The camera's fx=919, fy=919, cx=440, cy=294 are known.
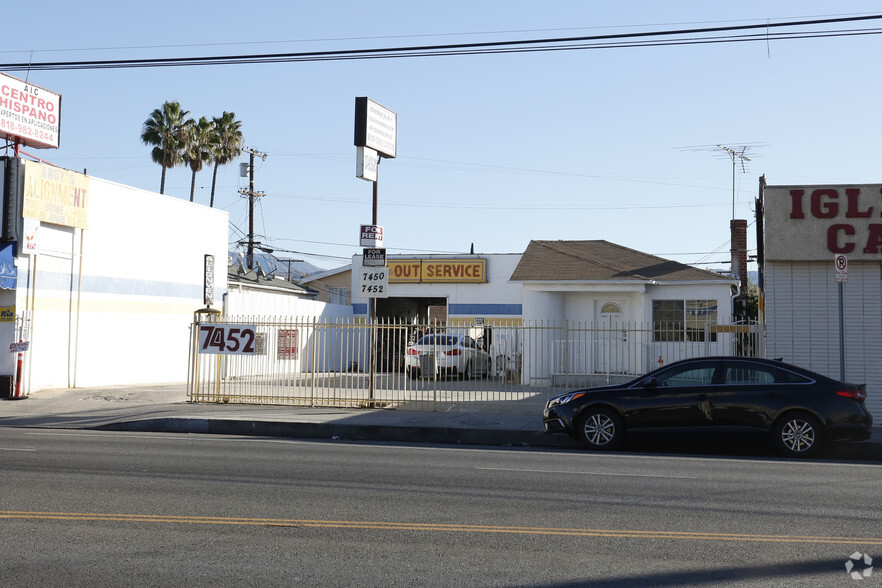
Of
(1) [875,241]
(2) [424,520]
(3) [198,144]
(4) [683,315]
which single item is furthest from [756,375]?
(3) [198,144]

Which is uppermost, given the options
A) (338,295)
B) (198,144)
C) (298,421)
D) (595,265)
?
(198,144)

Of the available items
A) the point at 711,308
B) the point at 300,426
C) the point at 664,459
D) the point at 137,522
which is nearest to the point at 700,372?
the point at 664,459

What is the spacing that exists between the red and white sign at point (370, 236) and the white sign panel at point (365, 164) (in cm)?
121

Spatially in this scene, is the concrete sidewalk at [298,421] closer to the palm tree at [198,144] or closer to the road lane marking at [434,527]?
the road lane marking at [434,527]

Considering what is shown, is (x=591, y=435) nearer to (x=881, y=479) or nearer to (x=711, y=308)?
(x=881, y=479)

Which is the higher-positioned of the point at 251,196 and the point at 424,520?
the point at 251,196

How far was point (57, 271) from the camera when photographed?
22.4 m

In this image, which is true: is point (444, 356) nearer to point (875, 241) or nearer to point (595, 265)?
point (595, 265)

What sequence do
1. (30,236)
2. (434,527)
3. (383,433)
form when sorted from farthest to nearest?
(30,236) → (383,433) → (434,527)

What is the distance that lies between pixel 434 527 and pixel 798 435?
785 cm

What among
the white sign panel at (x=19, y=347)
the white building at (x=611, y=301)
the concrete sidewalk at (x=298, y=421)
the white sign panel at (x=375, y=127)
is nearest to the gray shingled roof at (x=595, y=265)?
the white building at (x=611, y=301)

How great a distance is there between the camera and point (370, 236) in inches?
768

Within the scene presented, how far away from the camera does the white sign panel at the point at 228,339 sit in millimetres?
19828

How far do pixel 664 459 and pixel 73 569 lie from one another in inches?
351
